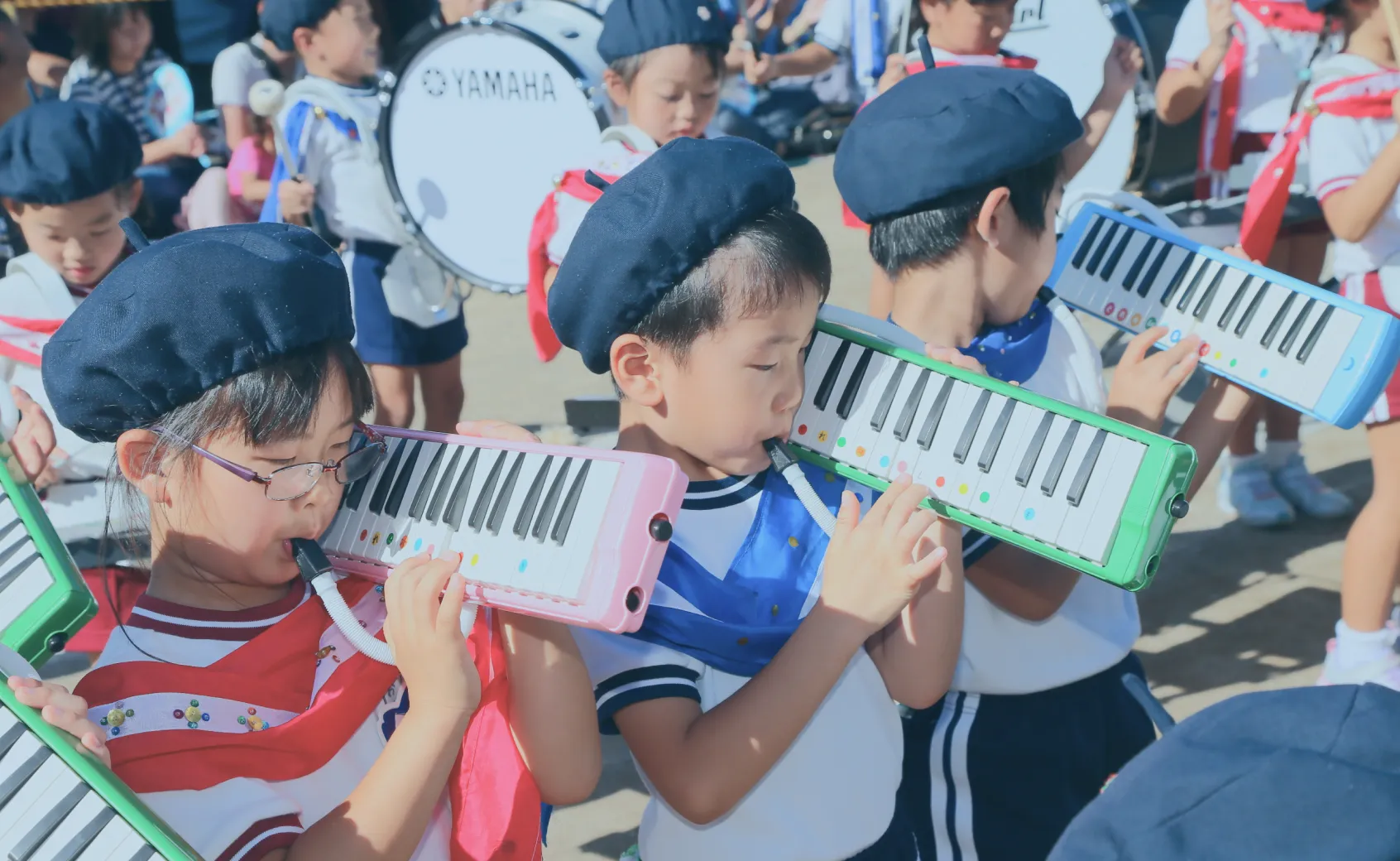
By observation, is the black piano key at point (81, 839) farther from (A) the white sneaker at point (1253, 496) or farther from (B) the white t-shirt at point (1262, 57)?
(B) the white t-shirt at point (1262, 57)

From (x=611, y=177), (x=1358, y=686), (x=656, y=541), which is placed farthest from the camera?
(x=611, y=177)

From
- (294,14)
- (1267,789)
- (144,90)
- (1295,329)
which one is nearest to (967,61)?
(1295,329)

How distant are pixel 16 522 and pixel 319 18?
10.9 feet

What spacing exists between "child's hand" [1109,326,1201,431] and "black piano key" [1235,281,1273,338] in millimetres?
107

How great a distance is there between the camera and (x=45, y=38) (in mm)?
8930

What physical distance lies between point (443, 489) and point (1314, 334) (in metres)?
1.44

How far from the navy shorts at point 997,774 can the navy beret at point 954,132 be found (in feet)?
2.71

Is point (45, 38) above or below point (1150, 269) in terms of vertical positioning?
below

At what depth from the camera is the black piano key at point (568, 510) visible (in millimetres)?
1533

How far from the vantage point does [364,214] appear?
173 inches

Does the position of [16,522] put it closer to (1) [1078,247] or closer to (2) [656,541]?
(2) [656,541]

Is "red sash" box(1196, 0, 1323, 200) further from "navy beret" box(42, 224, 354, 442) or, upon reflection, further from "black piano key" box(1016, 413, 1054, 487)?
"navy beret" box(42, 224, 354, 442)

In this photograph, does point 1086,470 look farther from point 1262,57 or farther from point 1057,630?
point 1262,57

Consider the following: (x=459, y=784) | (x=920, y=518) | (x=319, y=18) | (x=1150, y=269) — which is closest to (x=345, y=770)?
(x=459, y=784)
